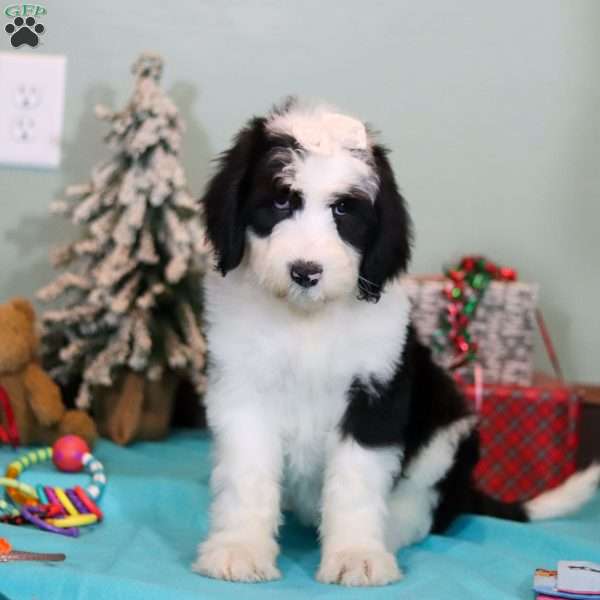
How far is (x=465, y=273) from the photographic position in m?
3.71

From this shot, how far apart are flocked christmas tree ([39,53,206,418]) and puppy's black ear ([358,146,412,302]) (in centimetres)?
135

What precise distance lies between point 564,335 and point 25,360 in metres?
1.97

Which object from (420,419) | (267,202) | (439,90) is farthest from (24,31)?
(420,419)

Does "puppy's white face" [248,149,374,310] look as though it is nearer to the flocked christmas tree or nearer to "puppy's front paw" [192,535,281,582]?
"puppy's front paw" [192,535,281,582]

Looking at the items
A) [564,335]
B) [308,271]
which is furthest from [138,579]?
[564,335]

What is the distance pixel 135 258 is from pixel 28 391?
0.58 meters

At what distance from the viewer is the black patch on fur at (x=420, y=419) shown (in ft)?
8.14

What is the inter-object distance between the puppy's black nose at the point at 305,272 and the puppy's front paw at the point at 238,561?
2.00 ft

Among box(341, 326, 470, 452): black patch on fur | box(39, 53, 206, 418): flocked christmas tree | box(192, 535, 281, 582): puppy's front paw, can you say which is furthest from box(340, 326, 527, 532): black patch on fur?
box(39, 53, 206, 418): flocked christmas tree

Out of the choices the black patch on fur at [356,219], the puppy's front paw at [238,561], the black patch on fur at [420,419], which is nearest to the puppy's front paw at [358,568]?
the puppy's front paw at [238,561]

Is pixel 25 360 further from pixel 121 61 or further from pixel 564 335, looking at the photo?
pixel 564 335

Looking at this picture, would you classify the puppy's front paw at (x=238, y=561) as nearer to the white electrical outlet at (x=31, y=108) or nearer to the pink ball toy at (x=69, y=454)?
the pink ball toy at (x=69, y=454)

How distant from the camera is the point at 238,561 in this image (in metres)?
2.33

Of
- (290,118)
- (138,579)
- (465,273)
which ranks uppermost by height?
(290,118)
